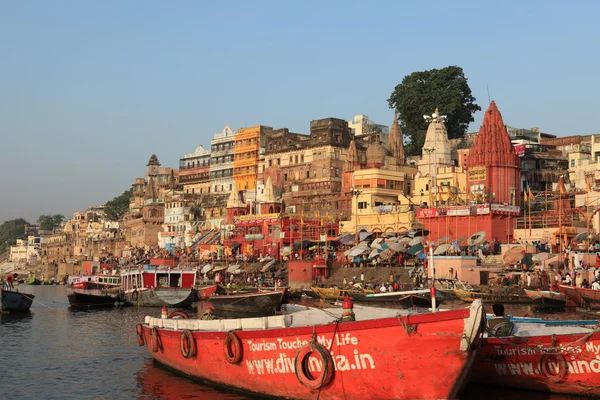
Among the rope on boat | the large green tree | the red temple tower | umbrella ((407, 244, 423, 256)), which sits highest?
the large green tree

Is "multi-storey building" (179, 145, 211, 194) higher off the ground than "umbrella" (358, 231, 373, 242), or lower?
higher

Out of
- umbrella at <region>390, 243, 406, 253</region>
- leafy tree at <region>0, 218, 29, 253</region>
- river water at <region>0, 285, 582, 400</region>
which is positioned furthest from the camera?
leafy tree at <region>0, 218, 29, 253</region>

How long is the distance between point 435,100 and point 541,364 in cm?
6208

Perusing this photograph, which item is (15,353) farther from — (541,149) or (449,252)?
(541,149)

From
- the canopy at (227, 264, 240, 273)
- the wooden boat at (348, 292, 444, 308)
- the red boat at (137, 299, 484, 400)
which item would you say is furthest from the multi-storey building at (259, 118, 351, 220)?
the red boat at (137, 299, 484, 400)

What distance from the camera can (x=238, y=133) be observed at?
93000 mm

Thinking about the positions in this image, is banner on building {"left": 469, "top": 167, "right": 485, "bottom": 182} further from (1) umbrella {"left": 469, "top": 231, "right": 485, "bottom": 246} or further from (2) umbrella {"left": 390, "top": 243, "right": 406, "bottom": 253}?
(2) umbrella {"left": 390, "top": 243, "right": 406, "bottom": 253}

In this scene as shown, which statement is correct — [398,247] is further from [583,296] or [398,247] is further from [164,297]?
[583,296]

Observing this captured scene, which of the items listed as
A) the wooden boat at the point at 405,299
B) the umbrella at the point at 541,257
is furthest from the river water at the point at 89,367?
the umbrella at the point at 541,257

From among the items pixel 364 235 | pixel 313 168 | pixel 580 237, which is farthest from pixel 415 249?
pixel 313 168

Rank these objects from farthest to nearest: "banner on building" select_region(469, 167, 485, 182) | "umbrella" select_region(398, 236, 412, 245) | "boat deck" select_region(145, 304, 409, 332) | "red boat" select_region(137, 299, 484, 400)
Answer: "banner on building" select_region(469, 167, 485, 182), "umbrella" select_region(398, 236, 412, 245), "boat deck" select_region(145, 304, 409, 332), "red boat" select_region(137, 299, 484, 400)

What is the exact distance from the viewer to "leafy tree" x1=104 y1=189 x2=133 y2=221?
Result: 135750mm

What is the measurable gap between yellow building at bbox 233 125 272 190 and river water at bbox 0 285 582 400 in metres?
50.8

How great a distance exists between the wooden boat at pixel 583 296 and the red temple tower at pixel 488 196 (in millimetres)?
17801
